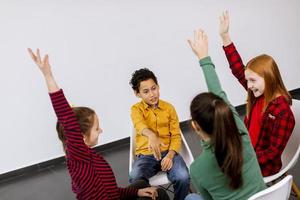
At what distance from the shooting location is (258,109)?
2.13 meters

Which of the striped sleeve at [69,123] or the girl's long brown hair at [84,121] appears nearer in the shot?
the striped sleeve at [69,123]

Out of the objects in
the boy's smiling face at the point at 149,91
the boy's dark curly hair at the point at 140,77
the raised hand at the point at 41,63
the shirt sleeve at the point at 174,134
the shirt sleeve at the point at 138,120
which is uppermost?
the raised hand at the point at 41,63

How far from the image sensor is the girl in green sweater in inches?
53.0

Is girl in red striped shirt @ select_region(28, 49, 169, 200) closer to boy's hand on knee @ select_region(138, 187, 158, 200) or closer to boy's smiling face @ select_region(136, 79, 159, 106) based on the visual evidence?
boy's hand on knee @ select_region(138, 187, 158, 200)

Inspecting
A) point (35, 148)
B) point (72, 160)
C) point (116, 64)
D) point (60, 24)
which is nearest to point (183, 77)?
point (116, 64)

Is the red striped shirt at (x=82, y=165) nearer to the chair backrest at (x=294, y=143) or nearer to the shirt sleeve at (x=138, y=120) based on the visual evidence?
the shirt sleeve at (x=138, y=120)

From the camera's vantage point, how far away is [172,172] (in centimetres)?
219

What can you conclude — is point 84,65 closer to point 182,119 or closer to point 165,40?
point 165,40

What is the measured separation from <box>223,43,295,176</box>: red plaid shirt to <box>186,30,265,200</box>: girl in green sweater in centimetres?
52

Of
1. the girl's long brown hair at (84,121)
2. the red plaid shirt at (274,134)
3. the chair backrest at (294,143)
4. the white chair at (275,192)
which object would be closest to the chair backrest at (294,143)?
the chair backrest at (294,143)

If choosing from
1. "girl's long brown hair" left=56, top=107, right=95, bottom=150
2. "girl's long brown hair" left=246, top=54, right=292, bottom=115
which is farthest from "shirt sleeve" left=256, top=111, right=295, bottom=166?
"girl's long brown hair" left=56, top=107, right=95, bottom=150

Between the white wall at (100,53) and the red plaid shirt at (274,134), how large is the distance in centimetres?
181

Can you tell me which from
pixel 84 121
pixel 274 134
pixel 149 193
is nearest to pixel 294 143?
pixel 274 134

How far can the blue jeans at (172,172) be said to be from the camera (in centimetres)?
216
